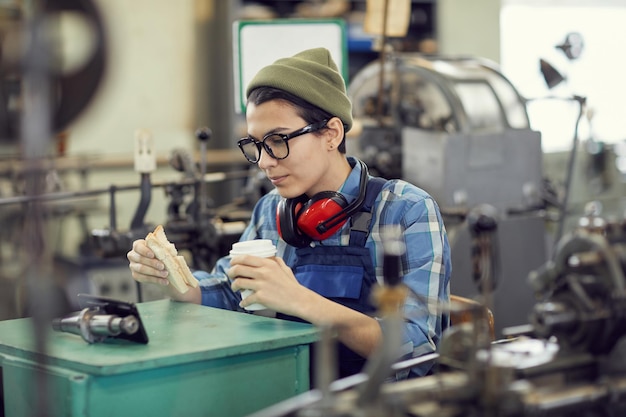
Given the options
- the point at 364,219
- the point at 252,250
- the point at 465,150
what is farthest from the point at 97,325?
the point at 465,150

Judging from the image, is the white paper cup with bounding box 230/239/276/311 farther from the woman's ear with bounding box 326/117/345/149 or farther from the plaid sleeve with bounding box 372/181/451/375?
the woman's ear with bounding box 326/117/345/149

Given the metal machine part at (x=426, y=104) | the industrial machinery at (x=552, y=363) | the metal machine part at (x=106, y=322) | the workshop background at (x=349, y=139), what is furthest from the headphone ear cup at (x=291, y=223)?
the metal machine part at (x=426, y=104)

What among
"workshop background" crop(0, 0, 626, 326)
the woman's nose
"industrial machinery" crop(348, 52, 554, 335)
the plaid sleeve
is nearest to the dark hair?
the woman's nose

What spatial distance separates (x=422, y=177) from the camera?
13.6ft

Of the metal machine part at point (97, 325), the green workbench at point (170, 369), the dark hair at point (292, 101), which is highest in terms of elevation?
the dark hair at point (292, 101)

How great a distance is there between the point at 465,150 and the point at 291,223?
2008 mm

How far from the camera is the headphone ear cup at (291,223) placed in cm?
222

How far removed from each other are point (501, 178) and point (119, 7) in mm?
3594

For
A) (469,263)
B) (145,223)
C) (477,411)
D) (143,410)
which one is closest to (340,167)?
(143,410)

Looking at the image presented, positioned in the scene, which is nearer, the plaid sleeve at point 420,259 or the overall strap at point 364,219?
the plaid sleeve at point 420,259

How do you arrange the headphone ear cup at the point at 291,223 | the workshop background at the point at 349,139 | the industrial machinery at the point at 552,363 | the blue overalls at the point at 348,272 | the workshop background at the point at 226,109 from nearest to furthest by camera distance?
the industrial machinery at the point at 552,363, the blue overalls at the point at 348,272, the headphone ear cup at the point at 291,223, the workshop background at the point at 349,139, the workshop background at the point at 226,109

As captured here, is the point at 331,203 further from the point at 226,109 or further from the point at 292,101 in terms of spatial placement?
the point at 226,109

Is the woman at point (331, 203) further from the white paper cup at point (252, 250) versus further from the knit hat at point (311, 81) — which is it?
the white paper cup at point (252, 250)

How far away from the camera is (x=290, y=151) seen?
86.1 inches
